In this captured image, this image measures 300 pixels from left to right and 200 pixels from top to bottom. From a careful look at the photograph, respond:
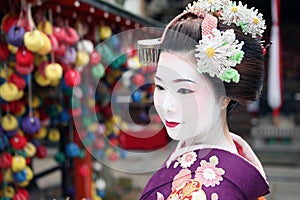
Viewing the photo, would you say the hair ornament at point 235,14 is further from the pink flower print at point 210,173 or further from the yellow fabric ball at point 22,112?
the yellow fabric ball at point 22,112

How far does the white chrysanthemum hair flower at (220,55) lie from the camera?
1.16 m

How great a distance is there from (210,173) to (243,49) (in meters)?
0.37

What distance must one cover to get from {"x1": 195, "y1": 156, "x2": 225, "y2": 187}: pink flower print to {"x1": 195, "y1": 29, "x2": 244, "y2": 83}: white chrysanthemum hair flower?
0.81 ft

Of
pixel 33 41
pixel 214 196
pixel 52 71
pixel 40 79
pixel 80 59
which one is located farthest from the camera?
pixel 80 59

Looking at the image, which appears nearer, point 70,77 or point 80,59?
point 70,77

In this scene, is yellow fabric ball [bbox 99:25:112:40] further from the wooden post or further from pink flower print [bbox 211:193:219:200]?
pink flower print [bbox 211:193:219:200]

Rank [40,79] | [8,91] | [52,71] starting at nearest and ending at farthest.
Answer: [8,91]
[52,71]
[40,79]

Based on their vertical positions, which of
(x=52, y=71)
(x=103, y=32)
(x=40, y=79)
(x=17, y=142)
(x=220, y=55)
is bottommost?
(x=17, y=142)

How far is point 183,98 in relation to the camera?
4.00 feet

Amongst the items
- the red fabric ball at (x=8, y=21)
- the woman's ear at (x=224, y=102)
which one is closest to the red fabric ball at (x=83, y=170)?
the red fabric ball at (x=8, y=21)

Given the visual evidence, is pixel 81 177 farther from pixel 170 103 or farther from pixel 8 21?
pixel 170 103

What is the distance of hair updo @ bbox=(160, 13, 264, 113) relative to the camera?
121 centimetres

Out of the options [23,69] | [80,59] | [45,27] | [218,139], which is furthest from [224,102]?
[80,59]

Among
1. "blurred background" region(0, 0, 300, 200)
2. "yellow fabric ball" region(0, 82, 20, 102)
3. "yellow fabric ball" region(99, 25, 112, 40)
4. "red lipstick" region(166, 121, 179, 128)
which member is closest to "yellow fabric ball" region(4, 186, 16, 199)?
"blurred background" region(0, 0, 300, 200)
